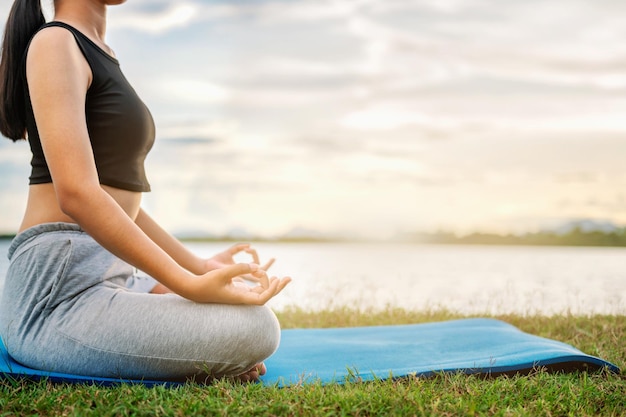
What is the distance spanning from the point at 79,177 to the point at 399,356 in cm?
188

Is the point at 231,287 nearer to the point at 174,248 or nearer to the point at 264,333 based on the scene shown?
the point at 264,333

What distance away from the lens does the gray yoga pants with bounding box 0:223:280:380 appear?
7.06 feet

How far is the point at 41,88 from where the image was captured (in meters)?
2.07

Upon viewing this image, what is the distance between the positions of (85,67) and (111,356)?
42.8 inches

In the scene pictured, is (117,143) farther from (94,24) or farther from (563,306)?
(563,306)

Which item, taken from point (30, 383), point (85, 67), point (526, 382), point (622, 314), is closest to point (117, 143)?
point (85, 67)

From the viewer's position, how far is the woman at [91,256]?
80.6 inches

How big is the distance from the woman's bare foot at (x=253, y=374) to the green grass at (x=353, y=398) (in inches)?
3.5

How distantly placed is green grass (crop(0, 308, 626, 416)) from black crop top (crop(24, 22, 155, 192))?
0.82 meters

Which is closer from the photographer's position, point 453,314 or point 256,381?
point 256,381

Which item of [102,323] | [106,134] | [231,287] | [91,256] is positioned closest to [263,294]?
[231,287]

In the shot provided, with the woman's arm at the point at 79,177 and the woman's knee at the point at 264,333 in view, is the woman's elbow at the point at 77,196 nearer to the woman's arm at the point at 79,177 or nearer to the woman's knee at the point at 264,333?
the woman's arm at the point at 79,177

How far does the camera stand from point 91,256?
7.57 ft

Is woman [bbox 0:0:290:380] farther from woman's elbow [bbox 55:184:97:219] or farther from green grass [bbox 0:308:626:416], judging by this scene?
green grass [bbox 0:308:626:416]
